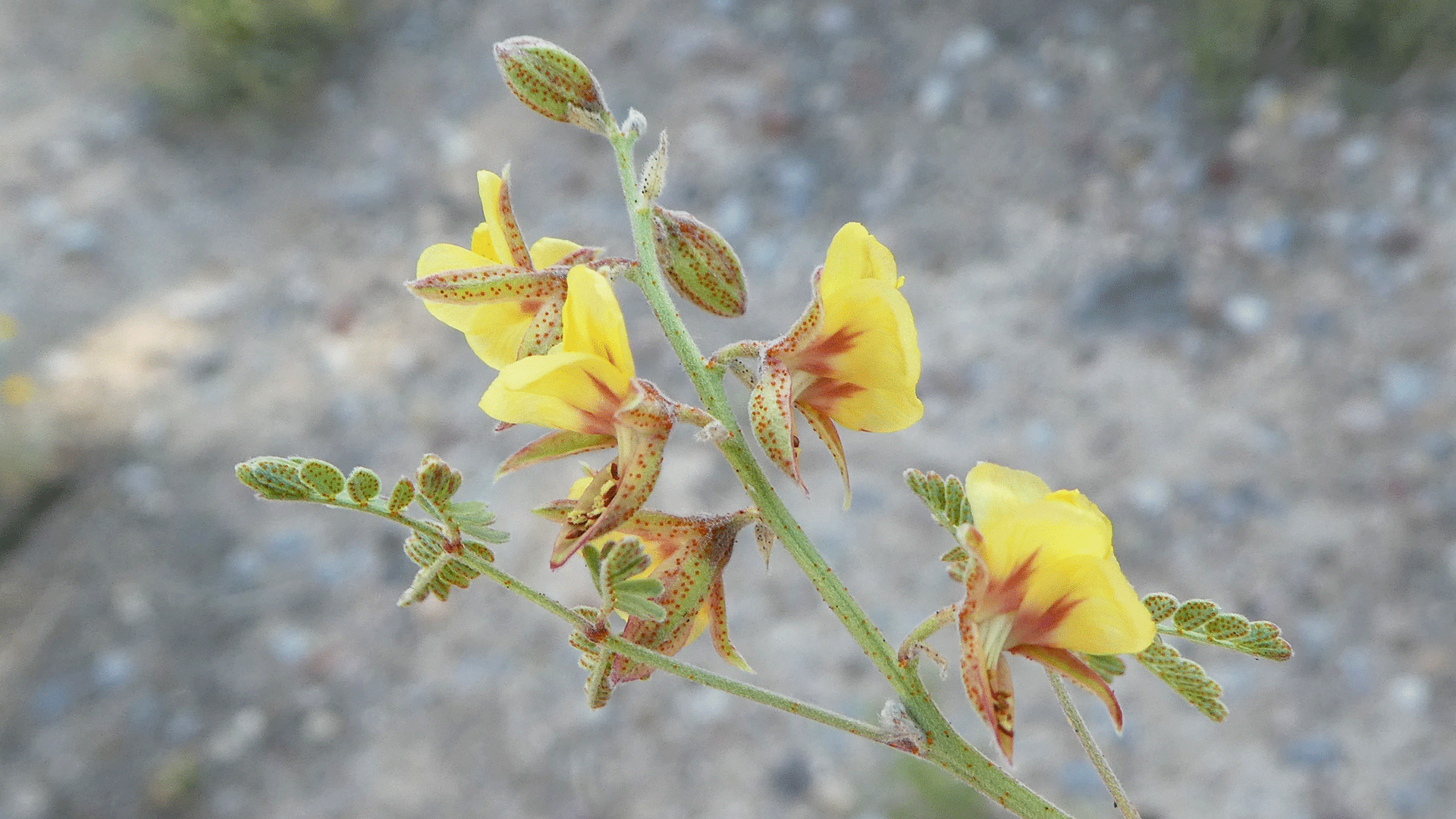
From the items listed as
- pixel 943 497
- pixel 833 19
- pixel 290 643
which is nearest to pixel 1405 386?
pixel 833 19

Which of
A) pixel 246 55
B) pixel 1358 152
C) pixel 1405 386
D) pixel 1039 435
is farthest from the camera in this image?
pixel 246 55

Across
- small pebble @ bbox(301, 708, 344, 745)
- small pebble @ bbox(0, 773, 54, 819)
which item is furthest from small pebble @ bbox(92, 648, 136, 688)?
small pebble @ bbox(301, 708, 344, 745)

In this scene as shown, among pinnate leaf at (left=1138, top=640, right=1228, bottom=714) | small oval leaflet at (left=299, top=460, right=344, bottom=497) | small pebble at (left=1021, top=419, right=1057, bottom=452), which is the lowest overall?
small oval leaflet at (left=299, top=460, right=344, bottom=497)

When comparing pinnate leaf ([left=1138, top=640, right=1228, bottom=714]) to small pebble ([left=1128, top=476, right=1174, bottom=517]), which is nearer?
pinnate leaf ([left=1138, top=640, right=1228, bottom=714])

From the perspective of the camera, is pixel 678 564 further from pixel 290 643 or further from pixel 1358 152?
pixel 1358 152

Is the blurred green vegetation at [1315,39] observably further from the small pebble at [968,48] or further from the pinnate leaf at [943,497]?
the pinnate leaf at [943,497]

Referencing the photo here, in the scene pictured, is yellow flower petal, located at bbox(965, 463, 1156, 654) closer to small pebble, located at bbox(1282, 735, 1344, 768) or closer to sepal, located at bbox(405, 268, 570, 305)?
sepal, located at bbox(405, 268, 570, 305)

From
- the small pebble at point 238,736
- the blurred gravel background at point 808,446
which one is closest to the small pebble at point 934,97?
the blurred gravel background at point 808,446
